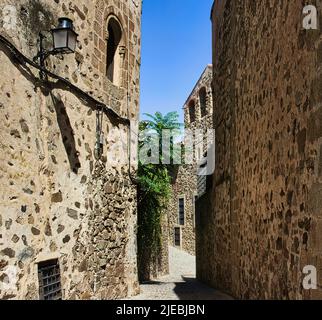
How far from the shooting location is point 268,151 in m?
5.33

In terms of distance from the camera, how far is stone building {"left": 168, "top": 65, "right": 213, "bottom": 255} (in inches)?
896

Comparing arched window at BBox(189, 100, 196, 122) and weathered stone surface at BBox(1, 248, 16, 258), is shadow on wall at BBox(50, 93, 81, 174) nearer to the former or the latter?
weathered stone surface at BBox(1, 248, 16, 258)

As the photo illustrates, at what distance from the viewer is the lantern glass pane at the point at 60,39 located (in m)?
5.13

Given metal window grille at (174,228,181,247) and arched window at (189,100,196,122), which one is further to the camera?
metal window grille at (174,228,181,247)

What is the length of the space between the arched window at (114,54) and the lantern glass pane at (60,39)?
2611 mm

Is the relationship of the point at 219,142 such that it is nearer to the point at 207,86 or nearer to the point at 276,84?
the point at 276,84

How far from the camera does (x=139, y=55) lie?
869 cm

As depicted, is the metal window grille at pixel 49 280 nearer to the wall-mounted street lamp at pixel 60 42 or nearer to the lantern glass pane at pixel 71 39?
the wall-mounted street lamp at pixel 60 42

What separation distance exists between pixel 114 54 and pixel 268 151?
380cm

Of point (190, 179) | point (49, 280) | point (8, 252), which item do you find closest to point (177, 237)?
point (190, 179)

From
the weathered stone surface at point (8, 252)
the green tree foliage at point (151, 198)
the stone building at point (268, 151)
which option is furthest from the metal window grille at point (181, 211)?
the weathered stone surface at point (8, 252)

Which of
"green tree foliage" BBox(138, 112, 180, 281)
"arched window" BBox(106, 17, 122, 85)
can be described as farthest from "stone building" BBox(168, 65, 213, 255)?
"arched window" BBox(106, 17, 122, 85)

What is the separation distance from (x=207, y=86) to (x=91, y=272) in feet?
56.9

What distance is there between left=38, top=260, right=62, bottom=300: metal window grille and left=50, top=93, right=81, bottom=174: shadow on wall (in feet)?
4.28
